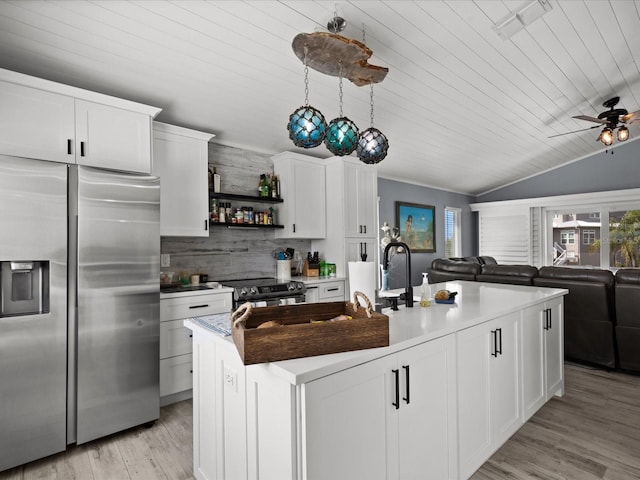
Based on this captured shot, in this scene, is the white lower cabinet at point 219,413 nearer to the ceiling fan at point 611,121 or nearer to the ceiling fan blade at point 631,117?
the ceiling fan at point 611,121

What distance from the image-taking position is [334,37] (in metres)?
2.03

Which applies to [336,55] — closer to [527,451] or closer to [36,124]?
[36,124]

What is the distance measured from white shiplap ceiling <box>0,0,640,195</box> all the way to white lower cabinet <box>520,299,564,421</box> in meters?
2.18

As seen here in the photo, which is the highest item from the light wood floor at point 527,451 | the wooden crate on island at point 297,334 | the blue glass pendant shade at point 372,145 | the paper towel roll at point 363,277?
the blue glass pendant shade at point 372,145

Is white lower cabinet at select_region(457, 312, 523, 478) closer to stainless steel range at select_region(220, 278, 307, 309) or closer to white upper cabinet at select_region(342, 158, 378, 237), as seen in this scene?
stainless steel range at select_region(220, 278, 307, 309)

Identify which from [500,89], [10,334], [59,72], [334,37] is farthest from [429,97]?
[10,334]

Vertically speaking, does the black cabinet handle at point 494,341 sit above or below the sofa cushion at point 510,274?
below

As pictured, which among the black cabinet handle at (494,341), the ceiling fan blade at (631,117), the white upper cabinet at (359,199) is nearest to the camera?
the black cabinet handle at (494,341)

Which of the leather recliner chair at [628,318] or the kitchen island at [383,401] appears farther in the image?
the leather recliner chair at [628,318]

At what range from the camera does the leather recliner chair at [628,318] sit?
3.32 metres

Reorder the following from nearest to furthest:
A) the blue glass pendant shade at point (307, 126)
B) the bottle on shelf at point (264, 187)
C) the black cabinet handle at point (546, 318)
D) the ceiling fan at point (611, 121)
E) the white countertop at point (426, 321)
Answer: the white countertop at point (426, 321) < the blue glass pendant shade at point (307, 126) < the black cabinet handle at point (546, 318) < the bottle on shelf at point (264, 187) < the ceiling fan at point (611, 121)

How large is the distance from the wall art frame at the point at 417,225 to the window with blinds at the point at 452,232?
57 centimetres

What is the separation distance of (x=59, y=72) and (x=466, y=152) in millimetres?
5230

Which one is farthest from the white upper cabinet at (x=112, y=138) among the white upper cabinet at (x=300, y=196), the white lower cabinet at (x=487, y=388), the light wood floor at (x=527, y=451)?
the white lower cabinet at (x=487, y=388)
